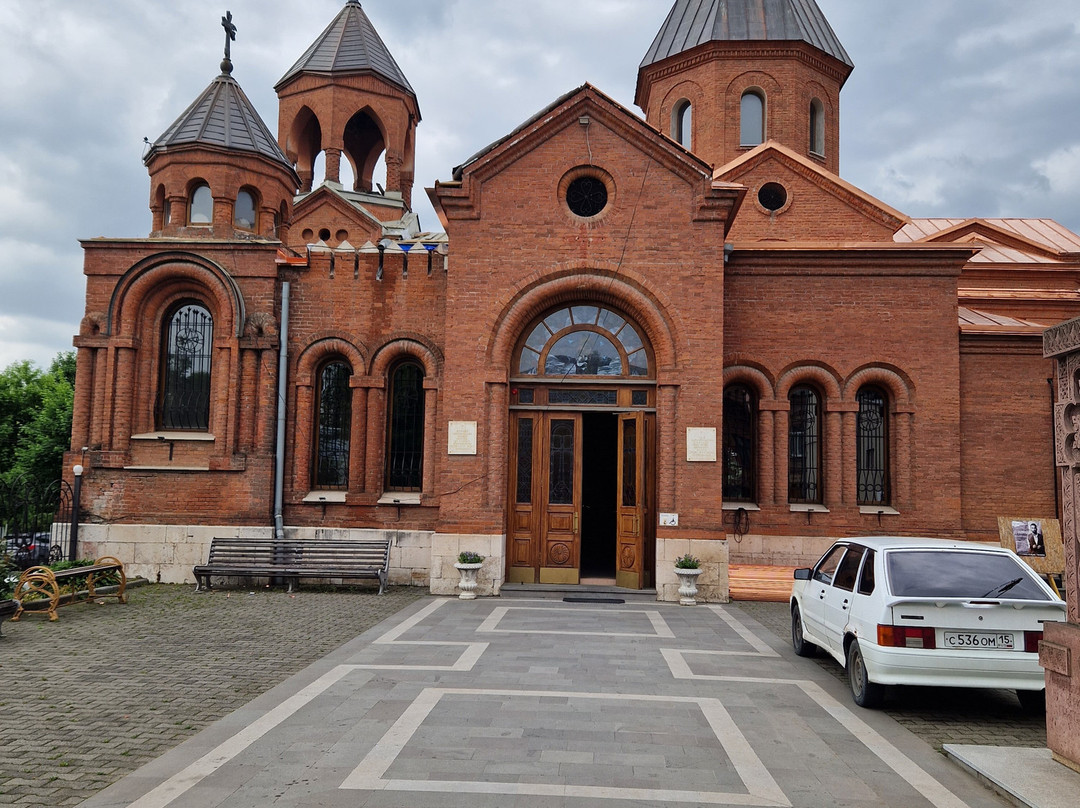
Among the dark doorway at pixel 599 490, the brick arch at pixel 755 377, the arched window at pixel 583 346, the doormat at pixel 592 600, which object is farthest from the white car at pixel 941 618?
the dark doorway at pixel 599 490

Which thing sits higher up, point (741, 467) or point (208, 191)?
point (208, 191)

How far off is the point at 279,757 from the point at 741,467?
1142 cm

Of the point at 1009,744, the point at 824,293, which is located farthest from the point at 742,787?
the point at 824,293

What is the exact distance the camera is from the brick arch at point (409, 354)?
14.6 m

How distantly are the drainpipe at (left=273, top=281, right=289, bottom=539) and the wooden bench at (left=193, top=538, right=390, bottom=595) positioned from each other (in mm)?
555

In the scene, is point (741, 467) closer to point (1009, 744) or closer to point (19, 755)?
point (1009, 744)

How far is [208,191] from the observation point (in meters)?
16.1

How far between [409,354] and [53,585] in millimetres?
6820

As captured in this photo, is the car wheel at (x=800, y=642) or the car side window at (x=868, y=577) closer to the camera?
the car side window at (x=868, y=577)

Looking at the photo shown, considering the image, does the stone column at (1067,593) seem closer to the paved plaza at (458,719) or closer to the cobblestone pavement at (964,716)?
the paved plaza at (458,719)

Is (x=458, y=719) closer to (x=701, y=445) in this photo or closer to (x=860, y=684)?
(x=860, y=684)

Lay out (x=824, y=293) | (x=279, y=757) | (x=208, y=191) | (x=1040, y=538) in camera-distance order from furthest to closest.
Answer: (x=208, y=191), (x=824, y=293), (x=1040, y=538), (x=279, y=757)

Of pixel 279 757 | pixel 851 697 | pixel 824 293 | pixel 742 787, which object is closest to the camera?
pixel 742 787

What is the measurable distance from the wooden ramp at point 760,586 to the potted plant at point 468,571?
425 cm
